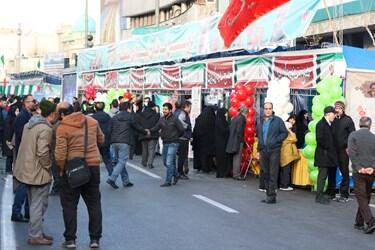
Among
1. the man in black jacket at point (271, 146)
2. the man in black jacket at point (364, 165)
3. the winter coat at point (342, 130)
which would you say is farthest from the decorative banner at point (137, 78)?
the man in black jacket at point (364, 165)

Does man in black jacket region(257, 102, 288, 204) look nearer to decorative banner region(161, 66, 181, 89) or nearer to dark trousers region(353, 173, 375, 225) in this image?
dark trousers region(353, 173, 375, 225)

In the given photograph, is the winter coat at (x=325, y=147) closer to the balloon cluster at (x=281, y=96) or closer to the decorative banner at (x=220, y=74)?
the balloon cluster at (x=281, y=96)

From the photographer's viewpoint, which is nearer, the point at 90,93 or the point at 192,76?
the point at 192,76

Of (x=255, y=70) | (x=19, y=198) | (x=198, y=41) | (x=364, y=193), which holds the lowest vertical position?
(x=19, y=198)

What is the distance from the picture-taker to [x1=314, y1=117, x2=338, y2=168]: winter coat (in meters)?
11.6

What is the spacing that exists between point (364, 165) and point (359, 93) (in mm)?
4190

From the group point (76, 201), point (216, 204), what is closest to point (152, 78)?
point (216, 204)

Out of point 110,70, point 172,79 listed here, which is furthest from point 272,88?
point 110,70

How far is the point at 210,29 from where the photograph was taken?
19.2 m

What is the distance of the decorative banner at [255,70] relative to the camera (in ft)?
49.3

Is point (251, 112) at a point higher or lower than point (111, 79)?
lower

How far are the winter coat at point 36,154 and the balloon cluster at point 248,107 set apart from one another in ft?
26.5

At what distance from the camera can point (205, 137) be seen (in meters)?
16.3

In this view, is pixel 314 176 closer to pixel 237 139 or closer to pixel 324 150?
pixel 324 150
